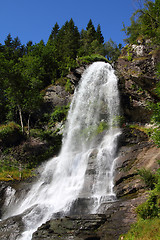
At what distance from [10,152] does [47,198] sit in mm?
9991

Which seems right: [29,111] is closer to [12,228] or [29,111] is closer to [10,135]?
[10,135]

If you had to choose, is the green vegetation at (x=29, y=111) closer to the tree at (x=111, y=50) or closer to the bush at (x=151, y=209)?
the tree at (x=111, y=50)

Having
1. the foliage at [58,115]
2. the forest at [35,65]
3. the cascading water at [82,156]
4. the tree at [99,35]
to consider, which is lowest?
the cascading water at [82,156]

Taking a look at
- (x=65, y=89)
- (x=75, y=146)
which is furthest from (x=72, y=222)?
(x=65, y=89)

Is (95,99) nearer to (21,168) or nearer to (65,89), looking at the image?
(65,89)

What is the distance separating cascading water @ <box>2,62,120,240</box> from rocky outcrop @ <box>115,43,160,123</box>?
3.79ft

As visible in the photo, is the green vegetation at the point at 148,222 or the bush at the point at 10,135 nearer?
the green vegetation at the point at 148,222

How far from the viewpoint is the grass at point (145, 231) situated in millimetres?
5625

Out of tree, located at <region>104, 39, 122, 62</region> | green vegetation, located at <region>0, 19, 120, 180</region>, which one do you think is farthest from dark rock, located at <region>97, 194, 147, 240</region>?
tree, located at <region>104, 39, 122, 62</region>

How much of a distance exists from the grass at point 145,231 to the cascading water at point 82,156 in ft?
12.3

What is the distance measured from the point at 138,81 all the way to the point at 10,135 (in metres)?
15.3

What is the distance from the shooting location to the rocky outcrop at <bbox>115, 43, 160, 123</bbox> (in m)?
19.7

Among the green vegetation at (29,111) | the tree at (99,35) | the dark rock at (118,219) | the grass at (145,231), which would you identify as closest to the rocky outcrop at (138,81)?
the green vegetation at (29,111)

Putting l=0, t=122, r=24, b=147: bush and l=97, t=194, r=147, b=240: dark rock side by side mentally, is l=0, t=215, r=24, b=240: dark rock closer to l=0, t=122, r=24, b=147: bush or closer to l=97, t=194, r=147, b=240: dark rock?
l=97, t=194, r=147, b=240: dark rock
